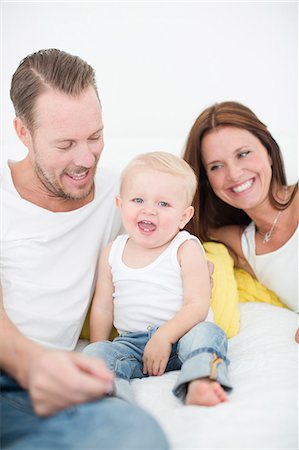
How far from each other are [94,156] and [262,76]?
1204 millimetres

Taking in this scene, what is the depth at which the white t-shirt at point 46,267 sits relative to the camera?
5.13ft

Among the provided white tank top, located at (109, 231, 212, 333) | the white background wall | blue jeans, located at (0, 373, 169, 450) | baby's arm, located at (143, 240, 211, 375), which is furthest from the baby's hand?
the white background wall

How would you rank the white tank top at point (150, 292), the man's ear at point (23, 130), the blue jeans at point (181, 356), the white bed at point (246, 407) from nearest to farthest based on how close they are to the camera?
1. the white bed at point (246, 407)
2. the blue jeans at point (181, 356)
3. the white tank top at point (150, 292)
4. the man's ear at point (23, 130)

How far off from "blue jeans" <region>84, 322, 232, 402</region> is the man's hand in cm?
29

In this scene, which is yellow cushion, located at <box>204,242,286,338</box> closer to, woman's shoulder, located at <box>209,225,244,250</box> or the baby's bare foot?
woman's shoulder, located at <box>209,225,244,250</box>

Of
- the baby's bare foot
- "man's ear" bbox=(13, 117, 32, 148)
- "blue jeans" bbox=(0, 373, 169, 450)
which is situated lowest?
the baby's bare foot

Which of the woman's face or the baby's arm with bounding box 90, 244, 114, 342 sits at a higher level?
the woman's face

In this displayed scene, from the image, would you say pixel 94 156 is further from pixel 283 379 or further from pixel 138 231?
pixel 283 379

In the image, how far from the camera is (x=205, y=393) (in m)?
1.18

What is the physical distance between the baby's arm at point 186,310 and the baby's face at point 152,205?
0.28 feet

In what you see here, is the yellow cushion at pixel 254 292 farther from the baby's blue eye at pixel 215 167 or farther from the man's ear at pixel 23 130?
the man's ear at pixel 23 130

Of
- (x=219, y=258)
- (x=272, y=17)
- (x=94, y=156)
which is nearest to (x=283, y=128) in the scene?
(x=272, y=17)

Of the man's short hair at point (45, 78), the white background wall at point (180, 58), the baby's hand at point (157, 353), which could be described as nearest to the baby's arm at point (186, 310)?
the baby's hand at point (157, 353)

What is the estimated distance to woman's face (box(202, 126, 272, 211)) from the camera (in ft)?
5.98
